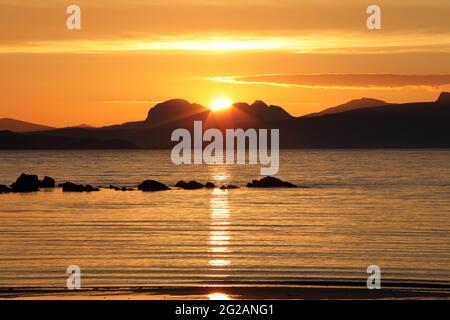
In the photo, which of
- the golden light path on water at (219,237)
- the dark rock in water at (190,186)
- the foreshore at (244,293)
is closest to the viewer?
the foreshore at (244,293)

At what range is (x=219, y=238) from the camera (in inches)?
1970

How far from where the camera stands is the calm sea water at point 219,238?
35406mm

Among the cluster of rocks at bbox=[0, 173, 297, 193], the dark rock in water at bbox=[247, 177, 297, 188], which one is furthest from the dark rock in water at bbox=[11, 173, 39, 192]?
the dark rock in water at bbox=[247, 177, 297, 188]

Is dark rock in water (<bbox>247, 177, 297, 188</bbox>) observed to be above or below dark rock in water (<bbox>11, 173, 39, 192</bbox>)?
above

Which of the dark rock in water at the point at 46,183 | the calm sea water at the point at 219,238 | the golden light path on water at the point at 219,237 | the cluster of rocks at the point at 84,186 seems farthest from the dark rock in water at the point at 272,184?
the dark rock in water at the point at 46,183

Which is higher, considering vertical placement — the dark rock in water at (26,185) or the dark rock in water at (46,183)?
the dark rock in water at (46,183)

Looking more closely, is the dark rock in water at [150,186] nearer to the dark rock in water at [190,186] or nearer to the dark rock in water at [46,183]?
the dark rock in water at [190,186]

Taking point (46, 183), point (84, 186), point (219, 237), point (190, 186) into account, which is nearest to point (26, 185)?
point (84, 186)

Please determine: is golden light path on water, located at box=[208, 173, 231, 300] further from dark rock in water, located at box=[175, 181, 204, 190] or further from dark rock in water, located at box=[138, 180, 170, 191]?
dark rock in water, located at box=[175, 181, 204, 190]

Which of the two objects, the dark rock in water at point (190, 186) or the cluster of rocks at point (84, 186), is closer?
the cluster of rocks at point (84, 186)

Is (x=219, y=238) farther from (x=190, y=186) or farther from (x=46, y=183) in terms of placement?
(x=46, y=183)

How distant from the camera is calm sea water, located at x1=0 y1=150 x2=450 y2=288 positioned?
35.4 meters

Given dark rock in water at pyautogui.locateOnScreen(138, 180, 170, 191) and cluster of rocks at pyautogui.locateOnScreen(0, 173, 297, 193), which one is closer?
cluster of rocks at pyautogui.locateOnScreen(0, 173, 297, 193)
